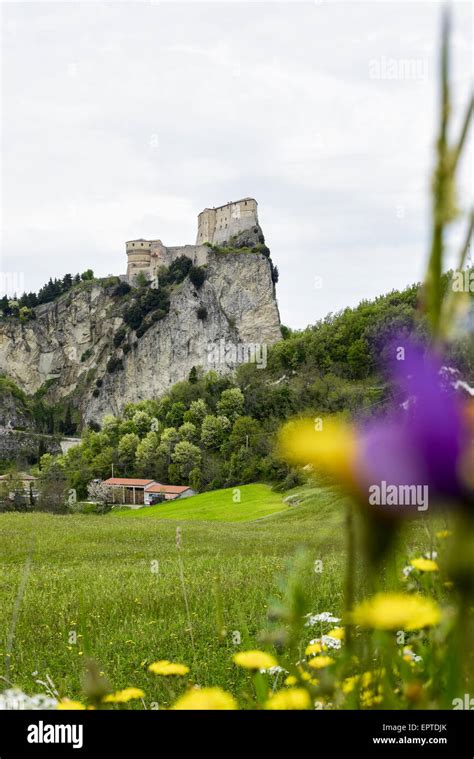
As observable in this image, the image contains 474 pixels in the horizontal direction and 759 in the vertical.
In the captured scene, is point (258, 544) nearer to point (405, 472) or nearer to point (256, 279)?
point (405, 472)

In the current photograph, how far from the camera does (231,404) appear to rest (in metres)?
56.0

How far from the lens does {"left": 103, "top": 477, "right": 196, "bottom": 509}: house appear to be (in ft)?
161

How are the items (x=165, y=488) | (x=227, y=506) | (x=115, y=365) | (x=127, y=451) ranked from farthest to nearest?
(x=115, y=365), (x=127, y=451), (x=165, y=488), (x=227, y=506)

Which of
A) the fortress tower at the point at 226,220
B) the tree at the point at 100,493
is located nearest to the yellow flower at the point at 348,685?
the tree at the point at 100,493

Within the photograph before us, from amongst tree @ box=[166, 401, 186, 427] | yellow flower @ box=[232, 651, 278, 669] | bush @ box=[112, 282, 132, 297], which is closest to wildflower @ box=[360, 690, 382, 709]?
yellow flower @ box=[232, 651, 278, 669]

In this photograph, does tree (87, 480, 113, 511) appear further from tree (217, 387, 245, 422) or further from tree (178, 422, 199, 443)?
tree (217, 387, 245, 422)

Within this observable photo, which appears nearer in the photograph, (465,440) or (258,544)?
(465,440)

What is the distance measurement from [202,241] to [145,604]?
8827cm

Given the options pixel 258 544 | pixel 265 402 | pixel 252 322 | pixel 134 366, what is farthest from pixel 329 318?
pixel 258 544

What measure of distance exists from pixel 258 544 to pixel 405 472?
13.1m
